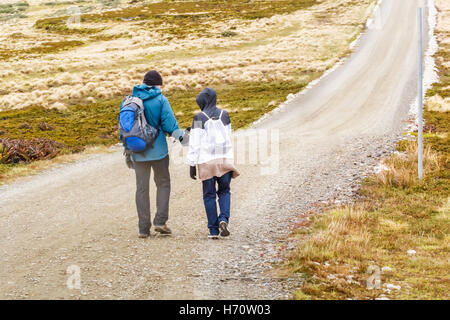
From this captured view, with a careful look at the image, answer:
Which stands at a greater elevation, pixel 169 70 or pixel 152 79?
pixel 152 79

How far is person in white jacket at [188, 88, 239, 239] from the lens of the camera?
6520 millimetres

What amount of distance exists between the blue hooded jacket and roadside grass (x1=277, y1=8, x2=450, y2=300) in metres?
2.29

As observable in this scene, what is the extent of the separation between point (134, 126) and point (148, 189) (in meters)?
1.01

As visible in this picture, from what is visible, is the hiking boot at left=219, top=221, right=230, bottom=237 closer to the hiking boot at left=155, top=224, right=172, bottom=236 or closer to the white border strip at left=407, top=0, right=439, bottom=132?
the hiking boot at left=155, top=224, right=172, bottom=236

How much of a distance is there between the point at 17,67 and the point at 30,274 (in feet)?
150

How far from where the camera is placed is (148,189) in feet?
22.3

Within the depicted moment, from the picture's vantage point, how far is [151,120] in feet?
21.3

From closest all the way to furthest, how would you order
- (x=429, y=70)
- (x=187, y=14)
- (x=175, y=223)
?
(x=175, y=223)
(x=429, y=70)
(x=187, y=14)

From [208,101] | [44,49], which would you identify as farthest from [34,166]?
[44,49]

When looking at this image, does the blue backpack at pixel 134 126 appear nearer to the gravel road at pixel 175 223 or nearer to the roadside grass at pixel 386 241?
the gravel road at pixel 175 223

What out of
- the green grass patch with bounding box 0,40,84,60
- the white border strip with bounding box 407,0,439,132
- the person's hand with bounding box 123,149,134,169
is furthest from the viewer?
the green grass patch with bounding box 0,40,84,60

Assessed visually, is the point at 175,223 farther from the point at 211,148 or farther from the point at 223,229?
the point at 211,148

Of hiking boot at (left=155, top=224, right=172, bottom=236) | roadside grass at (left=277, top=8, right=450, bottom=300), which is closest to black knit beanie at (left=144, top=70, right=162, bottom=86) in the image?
hiking boot at (left=155, top=224, right=172, bottom=236)
